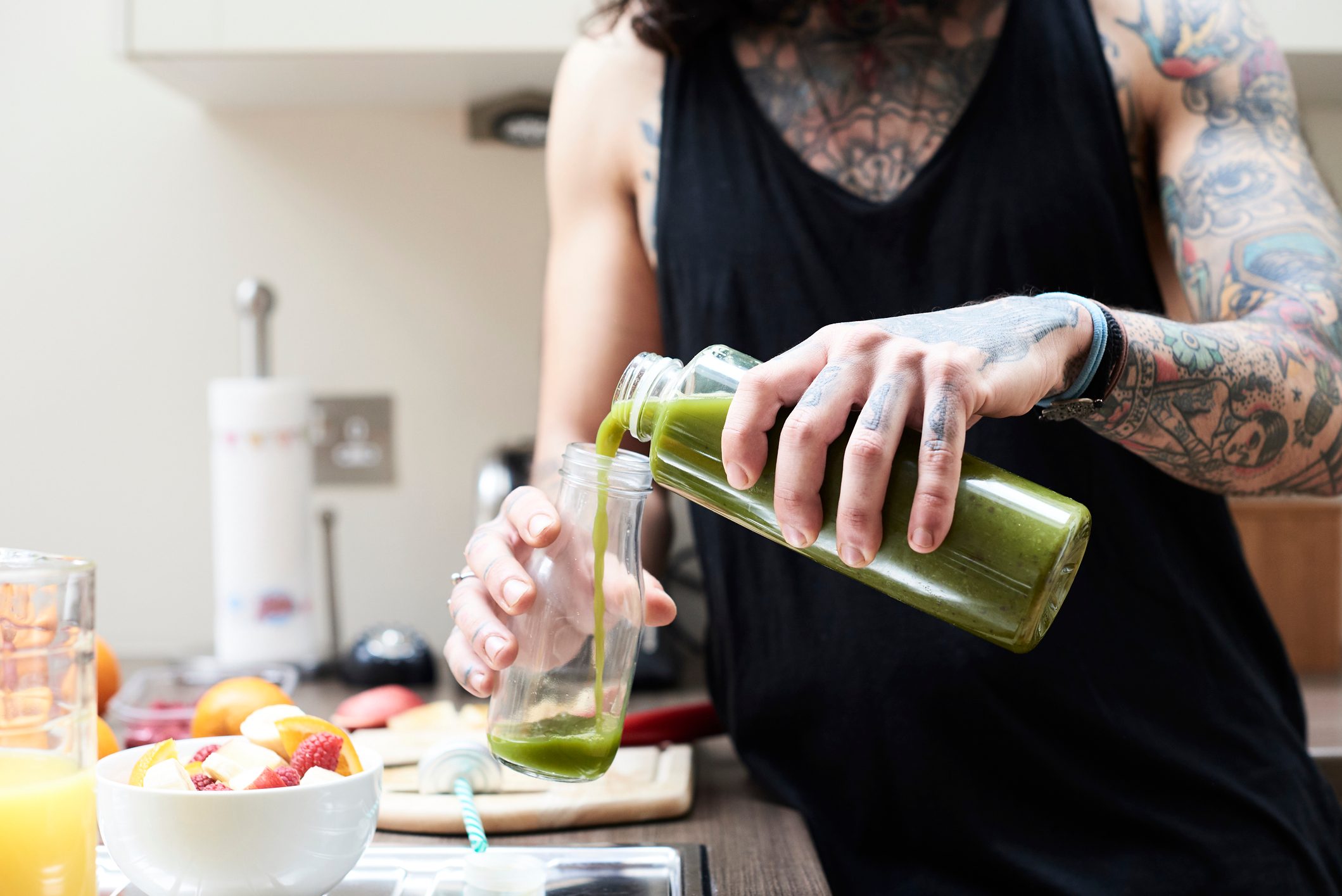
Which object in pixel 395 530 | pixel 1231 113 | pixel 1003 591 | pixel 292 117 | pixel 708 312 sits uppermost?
pixel 292 117

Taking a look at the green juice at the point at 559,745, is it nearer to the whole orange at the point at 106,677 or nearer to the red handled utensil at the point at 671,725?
the red handled utensil at the point at 671,725

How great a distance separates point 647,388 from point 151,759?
340 mm

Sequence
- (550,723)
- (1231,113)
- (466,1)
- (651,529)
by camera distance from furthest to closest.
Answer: (466,1), (651,529), (1231,113), (550,723)

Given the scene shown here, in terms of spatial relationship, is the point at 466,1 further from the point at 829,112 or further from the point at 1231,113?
the point at 1231,113

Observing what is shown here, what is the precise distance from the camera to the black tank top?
0.87 m

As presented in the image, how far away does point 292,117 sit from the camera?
171cm

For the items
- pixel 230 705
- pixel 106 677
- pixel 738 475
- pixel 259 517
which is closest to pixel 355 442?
pixel 259 517

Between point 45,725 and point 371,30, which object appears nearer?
point 45,725

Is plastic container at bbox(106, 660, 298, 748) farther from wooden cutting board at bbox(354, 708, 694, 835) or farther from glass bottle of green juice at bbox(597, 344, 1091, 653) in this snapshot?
glass bottle of green juice at bbox(597, 344, 1091, 653)

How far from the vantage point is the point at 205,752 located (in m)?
0.68

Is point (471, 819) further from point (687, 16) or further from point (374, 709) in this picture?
point (687, 16)

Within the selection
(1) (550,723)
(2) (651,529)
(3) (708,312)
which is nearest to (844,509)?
(1) (550,723)

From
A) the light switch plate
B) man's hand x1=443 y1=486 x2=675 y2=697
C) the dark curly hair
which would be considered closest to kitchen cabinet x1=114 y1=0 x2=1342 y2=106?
the dark curly hair

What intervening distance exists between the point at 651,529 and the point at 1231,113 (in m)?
0.67
